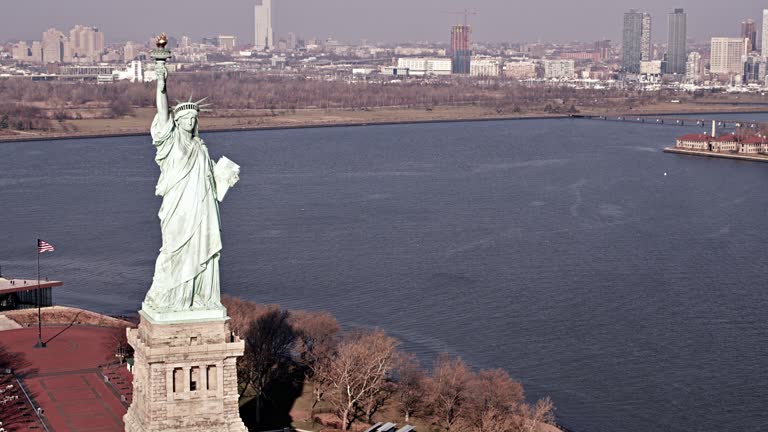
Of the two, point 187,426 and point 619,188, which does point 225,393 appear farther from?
point 619,188

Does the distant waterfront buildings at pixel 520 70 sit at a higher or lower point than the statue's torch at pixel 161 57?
lower

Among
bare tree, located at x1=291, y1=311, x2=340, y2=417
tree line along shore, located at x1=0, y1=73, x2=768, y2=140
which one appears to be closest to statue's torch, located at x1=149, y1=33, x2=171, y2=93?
bare tree, located at x1=291, y1=311, x2=340, y2=417

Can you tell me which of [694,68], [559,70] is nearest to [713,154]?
[694,68]

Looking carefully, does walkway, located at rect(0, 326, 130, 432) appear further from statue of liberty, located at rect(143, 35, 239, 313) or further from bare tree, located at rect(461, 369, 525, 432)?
bare tree, located at rect(461, 369, 525, 432)

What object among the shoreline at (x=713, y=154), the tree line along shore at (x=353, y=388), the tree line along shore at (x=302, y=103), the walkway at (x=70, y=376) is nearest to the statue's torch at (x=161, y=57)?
the walkway at (x=70, y=376)

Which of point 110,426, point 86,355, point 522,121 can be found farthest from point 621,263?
point 522,121

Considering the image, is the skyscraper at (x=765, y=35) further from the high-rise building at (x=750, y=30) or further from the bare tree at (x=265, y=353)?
the bare tree at (x=265, y=353)

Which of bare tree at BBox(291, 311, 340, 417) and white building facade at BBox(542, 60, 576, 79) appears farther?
white building facade at BBox(542, 60, 576, 79)
